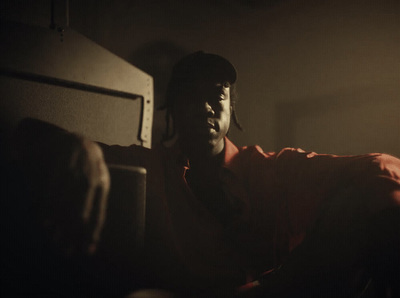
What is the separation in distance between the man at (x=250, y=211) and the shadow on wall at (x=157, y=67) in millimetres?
489

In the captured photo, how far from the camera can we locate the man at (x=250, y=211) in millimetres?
698

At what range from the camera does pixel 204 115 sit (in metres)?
1.02

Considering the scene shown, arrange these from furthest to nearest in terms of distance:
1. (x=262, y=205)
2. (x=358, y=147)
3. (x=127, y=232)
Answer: (x=358, y=147), (x=262, y=205), (x=127, y=232)

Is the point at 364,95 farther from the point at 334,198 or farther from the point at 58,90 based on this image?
the point at 58,90

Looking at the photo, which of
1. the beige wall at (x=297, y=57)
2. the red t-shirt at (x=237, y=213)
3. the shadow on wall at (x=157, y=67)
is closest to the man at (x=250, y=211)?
the red t-shirt at (x=237, y=213)

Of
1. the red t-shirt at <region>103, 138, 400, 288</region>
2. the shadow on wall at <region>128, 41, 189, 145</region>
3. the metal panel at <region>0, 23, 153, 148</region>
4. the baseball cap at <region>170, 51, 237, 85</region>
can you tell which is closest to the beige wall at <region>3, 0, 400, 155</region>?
the shadow on wall at <region>128, 41, 189, 145</region>

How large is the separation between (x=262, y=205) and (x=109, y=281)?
0.49 m

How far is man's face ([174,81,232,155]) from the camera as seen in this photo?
1.02 metres

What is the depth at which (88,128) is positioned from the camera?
1159 millimetres

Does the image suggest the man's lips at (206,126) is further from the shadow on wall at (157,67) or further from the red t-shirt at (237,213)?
the shadow on wall at (157,67)

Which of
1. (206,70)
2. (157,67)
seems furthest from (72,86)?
(157,67)

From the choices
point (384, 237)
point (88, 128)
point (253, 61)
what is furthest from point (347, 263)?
point (253, 61)

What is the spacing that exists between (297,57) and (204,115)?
1.08 meters

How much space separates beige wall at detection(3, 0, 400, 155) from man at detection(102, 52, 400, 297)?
597 millimetres
